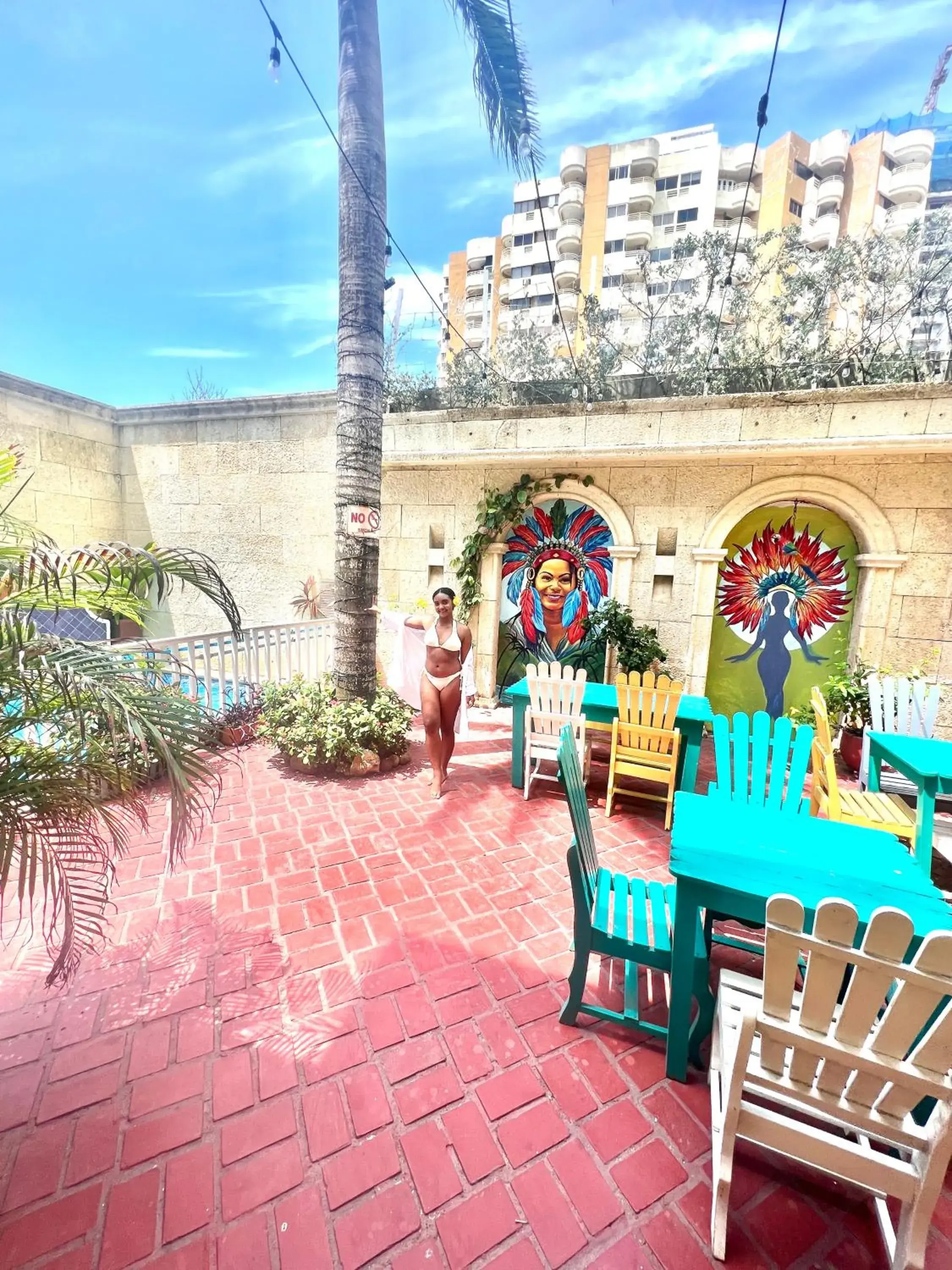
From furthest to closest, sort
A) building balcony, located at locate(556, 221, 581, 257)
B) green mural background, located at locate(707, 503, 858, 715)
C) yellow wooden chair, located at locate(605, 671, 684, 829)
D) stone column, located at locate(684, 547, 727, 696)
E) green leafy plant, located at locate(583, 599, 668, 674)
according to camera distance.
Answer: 1. building balcony, located at locate(556, 221, 581, 257)
2. green leafy plant, located at locate(583, 599, 668, 674)
3. stone column, located at locate(684, 547, 727, 696)
4. green mural background, located at locate(707, 503, 858, 715)
5. yellow wooden chair, located at locate(605, 671, 684, 829)

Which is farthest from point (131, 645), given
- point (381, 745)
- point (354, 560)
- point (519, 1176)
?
point (519, 1176)

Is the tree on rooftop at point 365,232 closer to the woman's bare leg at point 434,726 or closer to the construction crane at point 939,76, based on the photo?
the woman's bare leg at point 434,726

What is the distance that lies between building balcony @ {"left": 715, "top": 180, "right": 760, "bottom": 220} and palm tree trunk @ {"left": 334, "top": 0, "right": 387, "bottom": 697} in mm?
42553

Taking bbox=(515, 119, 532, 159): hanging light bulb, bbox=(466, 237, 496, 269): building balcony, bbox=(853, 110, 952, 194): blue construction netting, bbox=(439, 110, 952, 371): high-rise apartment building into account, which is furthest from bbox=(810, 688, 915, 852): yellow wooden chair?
bbox=(853, 110, 952, 194): blue construction netting

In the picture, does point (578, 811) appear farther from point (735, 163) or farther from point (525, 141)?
point (735, 163)

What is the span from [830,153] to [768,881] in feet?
170

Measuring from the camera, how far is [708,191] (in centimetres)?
3431

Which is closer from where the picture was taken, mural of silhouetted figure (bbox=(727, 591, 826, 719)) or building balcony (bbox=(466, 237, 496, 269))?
mural of silhouetted figure (bbox=(727, 591, 826, 719))

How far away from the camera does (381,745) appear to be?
15.7 ft

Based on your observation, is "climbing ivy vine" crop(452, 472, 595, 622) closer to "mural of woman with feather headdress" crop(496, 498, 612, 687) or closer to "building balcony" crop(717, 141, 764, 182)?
"mural of woman with feather headdress" crop(496, 498, 612, 687)

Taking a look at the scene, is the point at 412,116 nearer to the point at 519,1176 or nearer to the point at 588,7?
the point at 588,7

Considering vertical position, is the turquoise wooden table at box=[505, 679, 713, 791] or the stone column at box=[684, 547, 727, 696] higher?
the stone column at box=[684, 547, 727, 696]

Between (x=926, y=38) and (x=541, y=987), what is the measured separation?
7652mm

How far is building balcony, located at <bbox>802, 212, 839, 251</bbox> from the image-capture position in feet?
113
